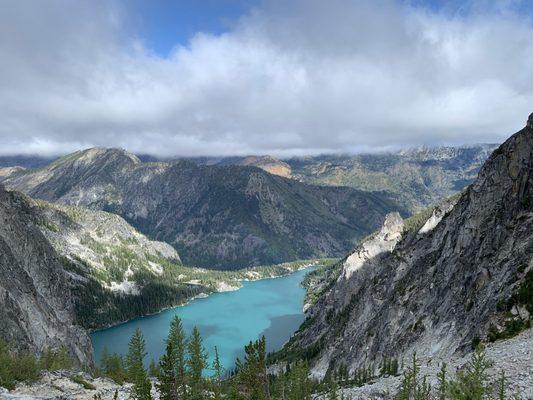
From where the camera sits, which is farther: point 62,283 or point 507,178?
point 62,283

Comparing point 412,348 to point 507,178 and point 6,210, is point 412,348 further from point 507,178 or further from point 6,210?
point 6,210

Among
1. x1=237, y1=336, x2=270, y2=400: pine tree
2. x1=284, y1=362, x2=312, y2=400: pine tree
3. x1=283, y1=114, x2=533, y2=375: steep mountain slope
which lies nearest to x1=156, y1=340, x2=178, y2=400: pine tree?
Result: x1=237, y1=336, x2=270, y2=400: pine tree

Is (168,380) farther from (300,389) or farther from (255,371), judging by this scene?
(300,389)

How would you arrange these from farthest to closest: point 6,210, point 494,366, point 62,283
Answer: point 62,283, point 6,210, point 494,366

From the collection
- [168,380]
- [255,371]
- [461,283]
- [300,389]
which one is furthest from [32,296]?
[461,283]

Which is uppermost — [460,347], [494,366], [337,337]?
[494,366]

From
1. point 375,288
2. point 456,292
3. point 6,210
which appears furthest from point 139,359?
point 6,210

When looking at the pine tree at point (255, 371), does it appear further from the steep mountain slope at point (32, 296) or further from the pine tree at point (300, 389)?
the steep mountain slope at point (32, 296)
